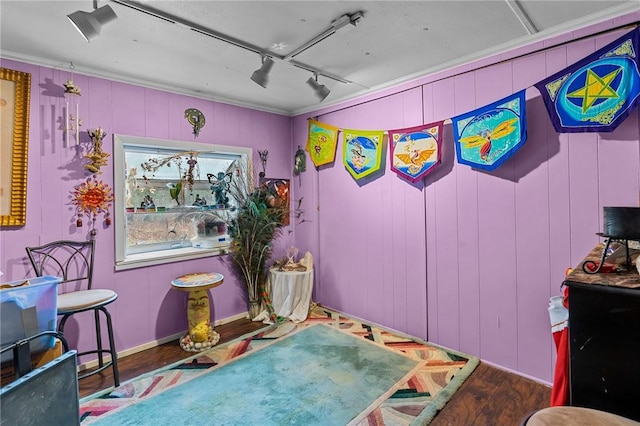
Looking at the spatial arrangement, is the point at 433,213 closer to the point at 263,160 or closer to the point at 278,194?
the point at 278,194

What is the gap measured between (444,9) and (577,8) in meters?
0.78

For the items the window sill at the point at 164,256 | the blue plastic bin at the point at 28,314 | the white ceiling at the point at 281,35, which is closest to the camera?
the blue plastic bin at the point at 28,314

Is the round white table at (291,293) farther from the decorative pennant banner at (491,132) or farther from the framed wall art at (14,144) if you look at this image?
the framed wall art at (14,144)

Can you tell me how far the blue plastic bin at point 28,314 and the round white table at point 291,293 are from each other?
2.09 meters

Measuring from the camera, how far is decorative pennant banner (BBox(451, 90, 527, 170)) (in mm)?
2199

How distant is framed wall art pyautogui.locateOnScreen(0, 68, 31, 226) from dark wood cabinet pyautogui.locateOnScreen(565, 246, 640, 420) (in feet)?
10.7

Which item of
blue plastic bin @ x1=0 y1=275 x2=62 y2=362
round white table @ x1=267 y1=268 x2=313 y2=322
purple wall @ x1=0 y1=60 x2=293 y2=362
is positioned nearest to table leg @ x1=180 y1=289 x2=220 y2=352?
purple wall @ x1=0 y1=60 x2=293 y2=362

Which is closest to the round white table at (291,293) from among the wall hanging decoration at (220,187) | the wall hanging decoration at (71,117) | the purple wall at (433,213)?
the purple wall at (433,213)

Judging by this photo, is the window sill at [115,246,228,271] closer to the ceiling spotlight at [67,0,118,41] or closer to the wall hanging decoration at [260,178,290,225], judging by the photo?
the wall hanging decoration at [260,178,290,225]

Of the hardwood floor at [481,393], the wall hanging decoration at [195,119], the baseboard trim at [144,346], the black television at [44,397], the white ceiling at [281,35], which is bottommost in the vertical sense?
the hardwood floor at [481,393]

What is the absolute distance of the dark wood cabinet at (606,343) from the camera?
99cm

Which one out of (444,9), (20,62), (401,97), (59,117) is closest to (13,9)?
(20,62)

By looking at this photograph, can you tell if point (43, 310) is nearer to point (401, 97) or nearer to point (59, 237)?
point (59, 237)

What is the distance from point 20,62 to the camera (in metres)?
2.28
